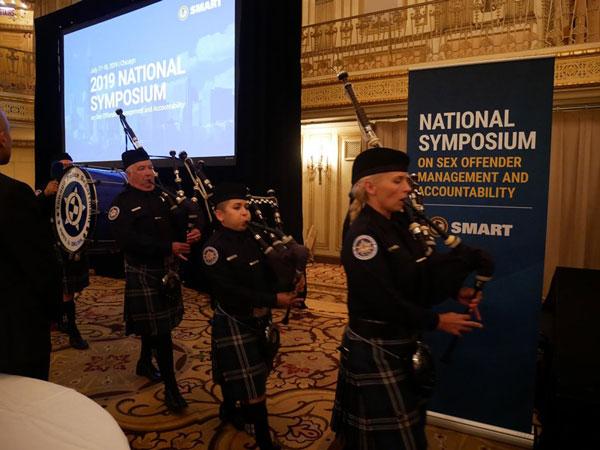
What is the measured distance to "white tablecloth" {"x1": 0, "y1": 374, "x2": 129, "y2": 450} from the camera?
840 millimetres

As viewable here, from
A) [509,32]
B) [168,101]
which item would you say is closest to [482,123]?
[168,101]

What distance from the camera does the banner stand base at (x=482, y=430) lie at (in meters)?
2.38

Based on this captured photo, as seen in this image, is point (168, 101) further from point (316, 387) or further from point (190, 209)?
point (316, 387)

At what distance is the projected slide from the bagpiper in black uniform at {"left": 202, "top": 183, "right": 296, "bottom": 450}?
266 centimetres

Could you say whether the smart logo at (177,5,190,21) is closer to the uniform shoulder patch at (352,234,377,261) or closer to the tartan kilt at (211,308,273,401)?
the tartan kilt at (211,308,273,401)

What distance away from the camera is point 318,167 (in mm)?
9250

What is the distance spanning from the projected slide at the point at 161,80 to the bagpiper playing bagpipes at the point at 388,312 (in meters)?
3.25

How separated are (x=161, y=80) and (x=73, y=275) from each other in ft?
8.03

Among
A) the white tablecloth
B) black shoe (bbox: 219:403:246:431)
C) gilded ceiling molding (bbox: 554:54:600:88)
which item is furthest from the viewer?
gilded ceiling molding (bbox: 554:54:600:88)

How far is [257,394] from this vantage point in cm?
211

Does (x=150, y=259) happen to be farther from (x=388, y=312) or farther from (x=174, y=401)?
(x=388, y=312)

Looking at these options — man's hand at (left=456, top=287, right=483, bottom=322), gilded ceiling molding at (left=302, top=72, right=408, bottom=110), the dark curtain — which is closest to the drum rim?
the dark curtain

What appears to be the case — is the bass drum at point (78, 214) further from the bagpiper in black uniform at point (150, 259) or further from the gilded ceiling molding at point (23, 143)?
the gilded ceiling molding at point (23, 143)

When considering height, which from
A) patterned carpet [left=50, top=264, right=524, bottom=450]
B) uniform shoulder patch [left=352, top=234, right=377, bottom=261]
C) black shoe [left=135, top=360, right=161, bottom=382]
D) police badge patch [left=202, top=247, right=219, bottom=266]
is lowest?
patterned carpet [left=50, top=264, right=524, bottom=450]
